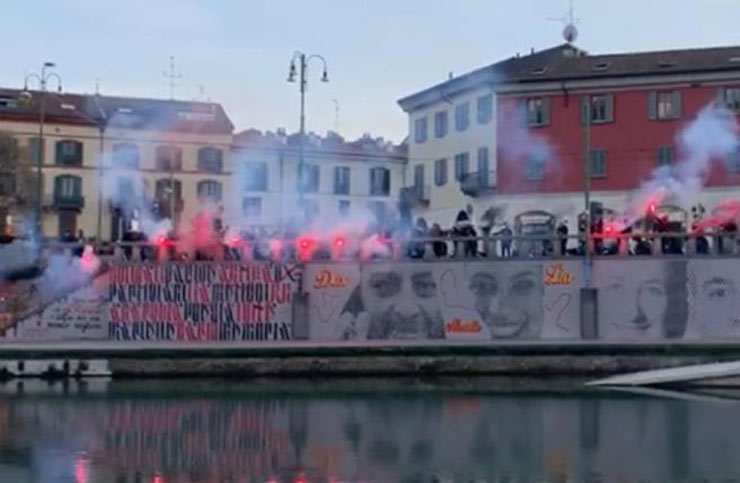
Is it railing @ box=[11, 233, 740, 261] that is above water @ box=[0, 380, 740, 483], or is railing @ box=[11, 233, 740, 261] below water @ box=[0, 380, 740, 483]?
above

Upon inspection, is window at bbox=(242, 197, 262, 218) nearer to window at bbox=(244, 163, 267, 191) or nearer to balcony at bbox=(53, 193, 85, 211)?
window at bbox=(244, 163, 267, 191)

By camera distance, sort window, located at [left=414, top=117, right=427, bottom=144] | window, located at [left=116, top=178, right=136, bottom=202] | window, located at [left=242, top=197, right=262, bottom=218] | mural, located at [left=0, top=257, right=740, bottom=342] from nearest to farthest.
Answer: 1. mural, located at [left=0, top=257, right=740, bottom=342]
2. window, located at [left=242, top=197, right=262, bottom=218]
3. window, located at [left=116, top=178, right=136, bottom=202]
4. window, located at [left=414, top=117, right=427, bottom=144]

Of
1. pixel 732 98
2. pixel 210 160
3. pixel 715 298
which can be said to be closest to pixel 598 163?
pixel 732 98

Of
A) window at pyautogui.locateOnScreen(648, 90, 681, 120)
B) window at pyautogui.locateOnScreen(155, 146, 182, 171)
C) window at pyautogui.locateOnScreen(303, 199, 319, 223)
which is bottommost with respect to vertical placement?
window at pyautogui.locateOnScreen(303, 199, 319, 223)

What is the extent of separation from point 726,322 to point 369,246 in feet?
49.0

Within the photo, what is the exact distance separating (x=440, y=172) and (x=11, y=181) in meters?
27.9

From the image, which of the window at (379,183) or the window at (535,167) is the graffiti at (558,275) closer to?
the window at (535,167)

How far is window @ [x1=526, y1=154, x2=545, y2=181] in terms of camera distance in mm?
67250

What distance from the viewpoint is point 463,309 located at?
5200 cm

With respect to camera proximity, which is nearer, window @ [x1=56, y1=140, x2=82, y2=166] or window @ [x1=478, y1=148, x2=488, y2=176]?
window @ [x1=478, y1=148, x2=488, y2=176]

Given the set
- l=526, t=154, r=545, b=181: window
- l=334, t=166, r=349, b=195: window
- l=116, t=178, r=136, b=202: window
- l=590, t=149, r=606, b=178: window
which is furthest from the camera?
l=334, t=166, r=349, b=195: window

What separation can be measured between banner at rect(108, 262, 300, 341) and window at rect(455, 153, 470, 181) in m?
23.0

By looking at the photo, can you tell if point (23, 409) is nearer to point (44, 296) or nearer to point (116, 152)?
point (44, 296)

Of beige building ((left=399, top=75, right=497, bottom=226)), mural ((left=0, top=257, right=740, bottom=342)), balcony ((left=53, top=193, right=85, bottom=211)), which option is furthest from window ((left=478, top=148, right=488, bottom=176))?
balcony ((left=53, top=193, right=85, bottom=211))
